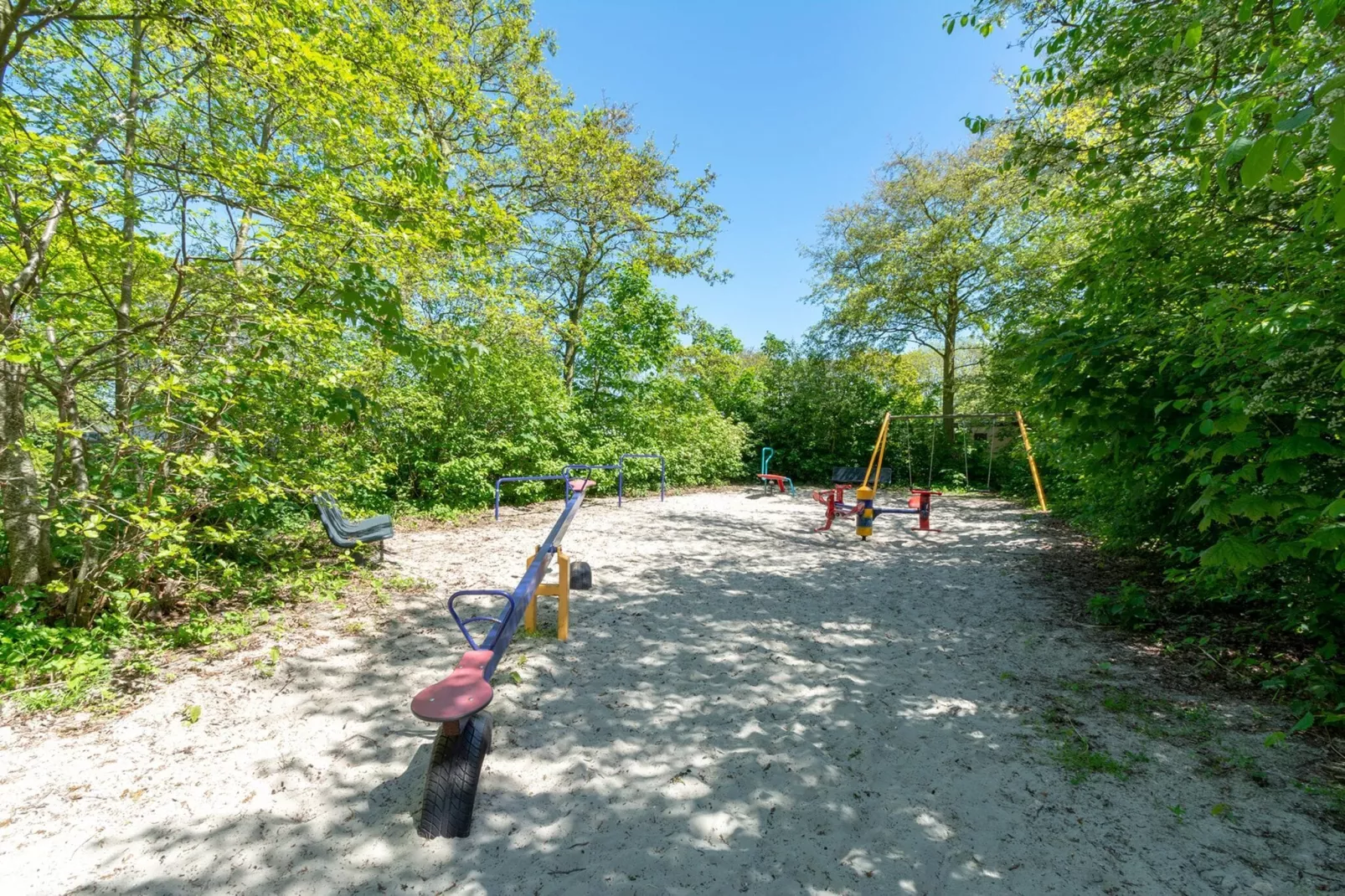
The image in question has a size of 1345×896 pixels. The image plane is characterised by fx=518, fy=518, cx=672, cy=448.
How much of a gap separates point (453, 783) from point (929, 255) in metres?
15.9

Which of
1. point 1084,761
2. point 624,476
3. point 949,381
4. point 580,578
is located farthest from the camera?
point 949,381

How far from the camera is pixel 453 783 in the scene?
6.70 ft

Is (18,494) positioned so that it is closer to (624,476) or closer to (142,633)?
(142,633)

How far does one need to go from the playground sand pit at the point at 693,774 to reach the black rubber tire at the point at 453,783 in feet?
0.32

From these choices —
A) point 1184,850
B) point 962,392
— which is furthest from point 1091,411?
point 962,392

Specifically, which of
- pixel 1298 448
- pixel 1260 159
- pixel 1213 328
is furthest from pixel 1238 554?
pixel 1260 159

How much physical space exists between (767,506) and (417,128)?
8665 millimetres

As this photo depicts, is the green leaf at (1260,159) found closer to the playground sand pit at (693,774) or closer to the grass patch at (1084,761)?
the playground sand pit at (693,774)

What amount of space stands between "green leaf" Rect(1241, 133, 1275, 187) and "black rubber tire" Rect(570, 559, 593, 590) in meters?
4.60

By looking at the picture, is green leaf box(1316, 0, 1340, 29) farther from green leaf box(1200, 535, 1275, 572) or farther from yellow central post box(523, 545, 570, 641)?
yellow central post box(523, 545, 570, 641)

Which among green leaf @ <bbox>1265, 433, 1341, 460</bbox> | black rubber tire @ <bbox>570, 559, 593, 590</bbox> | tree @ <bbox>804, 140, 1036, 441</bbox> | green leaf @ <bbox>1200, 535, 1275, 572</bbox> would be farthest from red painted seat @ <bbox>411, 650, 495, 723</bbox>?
tree @ <bbox>804, 140, 1036, 441</bbox>

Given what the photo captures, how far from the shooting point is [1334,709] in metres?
2.69

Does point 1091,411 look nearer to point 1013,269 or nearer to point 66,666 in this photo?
point 66,666

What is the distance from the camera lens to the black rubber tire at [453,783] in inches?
78.4
